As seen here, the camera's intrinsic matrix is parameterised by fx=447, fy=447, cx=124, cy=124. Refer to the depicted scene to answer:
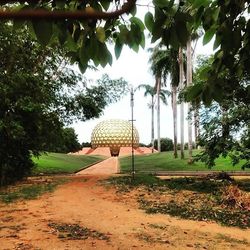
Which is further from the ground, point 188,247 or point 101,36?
point 101,36

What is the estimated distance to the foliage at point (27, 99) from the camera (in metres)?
19.5

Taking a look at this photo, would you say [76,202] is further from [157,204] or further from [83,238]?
[83,238]

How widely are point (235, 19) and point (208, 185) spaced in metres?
15.5

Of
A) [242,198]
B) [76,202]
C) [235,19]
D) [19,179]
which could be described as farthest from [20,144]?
[235,19]

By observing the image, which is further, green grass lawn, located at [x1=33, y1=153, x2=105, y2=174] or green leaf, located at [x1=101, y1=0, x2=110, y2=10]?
green grass lawn, located at [x1=33, y1=153, x2=105, y2=174]

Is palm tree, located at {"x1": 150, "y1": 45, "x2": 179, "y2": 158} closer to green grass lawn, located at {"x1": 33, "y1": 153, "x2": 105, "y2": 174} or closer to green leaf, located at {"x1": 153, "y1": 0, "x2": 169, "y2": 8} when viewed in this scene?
green grass lawn, located at {"x1": 33, "y1": 153, "x2": 105, "y2": 174}

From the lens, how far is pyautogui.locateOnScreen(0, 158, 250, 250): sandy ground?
8.78 metres

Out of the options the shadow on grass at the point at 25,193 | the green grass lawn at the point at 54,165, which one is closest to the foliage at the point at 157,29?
the shadow on grass at the point at 25,193

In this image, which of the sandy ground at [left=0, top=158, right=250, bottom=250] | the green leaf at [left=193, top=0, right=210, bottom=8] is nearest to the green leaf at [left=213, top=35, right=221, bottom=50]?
the green leaf at [left=193, top=0, right=210, bottom=8]

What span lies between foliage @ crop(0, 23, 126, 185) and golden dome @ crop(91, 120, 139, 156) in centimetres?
7359

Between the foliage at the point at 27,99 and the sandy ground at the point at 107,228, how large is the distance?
6.17m

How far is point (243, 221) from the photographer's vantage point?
11.5 meters

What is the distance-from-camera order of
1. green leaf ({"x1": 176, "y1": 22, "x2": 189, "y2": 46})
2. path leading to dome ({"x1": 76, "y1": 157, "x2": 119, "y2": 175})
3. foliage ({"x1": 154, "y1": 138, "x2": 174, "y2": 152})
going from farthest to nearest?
1. foliage ({"x1": 154, "y1": 138, "x2": 174, "y2": 152})
2. path leading to dome ({"x1": 76, "y1": 157, "x2": 119, "y2": 175})
3. green leaf ({"x1": 176, "y1": 22, "x2": 189, "y2": 46})

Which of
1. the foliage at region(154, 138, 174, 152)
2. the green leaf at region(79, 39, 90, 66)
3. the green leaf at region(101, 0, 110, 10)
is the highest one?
the foliage at region(154, 138, 174, 152)
